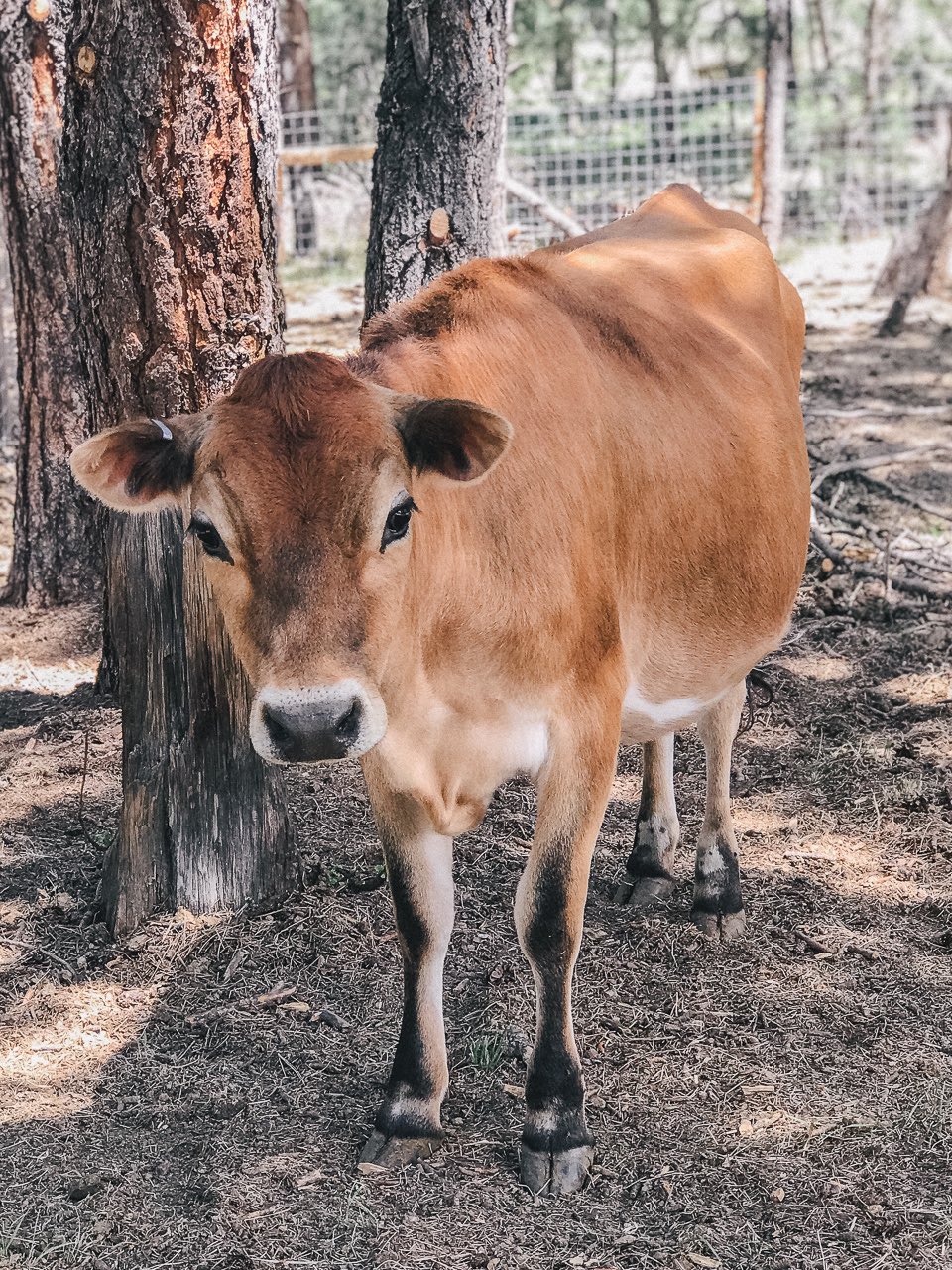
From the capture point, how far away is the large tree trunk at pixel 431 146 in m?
5.02

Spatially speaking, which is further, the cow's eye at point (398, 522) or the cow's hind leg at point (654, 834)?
the cow's hind leg at point (654, 834)

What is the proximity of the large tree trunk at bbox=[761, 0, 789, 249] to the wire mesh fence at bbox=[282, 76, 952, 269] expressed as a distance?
0.89m

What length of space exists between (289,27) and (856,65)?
29.1 m

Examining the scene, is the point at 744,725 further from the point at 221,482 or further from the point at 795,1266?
the point at 221,482

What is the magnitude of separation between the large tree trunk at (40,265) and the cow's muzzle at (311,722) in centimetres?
376

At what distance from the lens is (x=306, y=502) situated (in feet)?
8.50

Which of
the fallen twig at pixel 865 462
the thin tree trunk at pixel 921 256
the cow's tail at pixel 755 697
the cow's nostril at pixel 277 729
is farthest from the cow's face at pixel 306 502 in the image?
the thin tree trunk at pixel 921 256

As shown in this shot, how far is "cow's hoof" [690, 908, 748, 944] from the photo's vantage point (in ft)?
14.1

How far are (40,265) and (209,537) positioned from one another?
3845 millimetres

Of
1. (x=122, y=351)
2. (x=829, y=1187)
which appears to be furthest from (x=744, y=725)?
(x=122, y=351)

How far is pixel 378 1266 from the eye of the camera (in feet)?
9.87

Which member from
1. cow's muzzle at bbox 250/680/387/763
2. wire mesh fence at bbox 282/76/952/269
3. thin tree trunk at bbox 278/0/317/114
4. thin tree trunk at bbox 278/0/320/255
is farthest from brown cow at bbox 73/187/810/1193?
thin tree trunk at bbox 278/0/317/114

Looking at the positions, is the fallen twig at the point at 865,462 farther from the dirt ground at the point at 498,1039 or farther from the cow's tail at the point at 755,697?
the dirt ground at the point at 498,1039

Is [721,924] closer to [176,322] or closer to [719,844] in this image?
[719,844]
